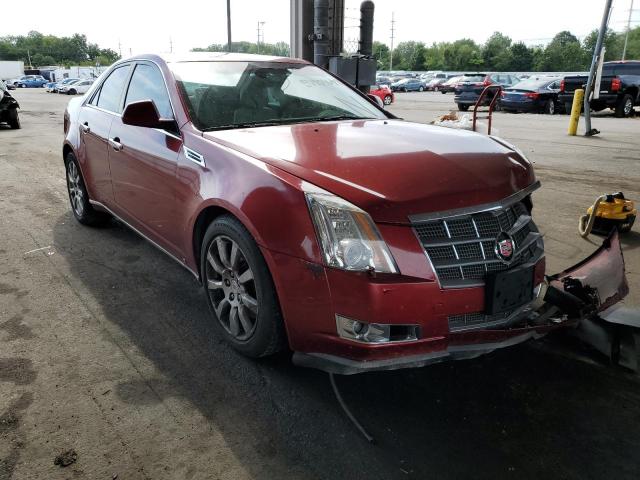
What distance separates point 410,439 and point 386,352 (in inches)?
15.4

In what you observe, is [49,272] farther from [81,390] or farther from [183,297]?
[81,390]

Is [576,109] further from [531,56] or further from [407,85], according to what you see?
[531,56]

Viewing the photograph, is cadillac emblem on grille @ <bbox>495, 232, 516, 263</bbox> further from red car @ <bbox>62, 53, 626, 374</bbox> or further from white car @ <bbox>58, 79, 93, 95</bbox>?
white car @ <bbox>58, 79, 93, 95</bbox>

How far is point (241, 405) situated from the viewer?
2.56 meters

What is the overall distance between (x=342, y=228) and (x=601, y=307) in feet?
4.95

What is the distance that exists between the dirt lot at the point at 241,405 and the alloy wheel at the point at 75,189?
1.48 m

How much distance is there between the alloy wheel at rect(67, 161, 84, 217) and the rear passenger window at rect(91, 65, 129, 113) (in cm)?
79

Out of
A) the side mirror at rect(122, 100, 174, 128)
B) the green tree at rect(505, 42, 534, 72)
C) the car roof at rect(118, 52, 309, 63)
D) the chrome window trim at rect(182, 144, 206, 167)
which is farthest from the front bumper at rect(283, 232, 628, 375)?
the green tree at rect(505, 42, 534, 72)

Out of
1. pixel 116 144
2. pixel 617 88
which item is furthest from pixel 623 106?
pixel 116 144

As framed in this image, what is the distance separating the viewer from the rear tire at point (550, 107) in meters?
20.9

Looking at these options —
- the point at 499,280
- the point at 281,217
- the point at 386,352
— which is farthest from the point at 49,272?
the point at 499,280

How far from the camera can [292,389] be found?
2.69m

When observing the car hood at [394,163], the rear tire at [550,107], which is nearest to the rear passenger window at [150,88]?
the car hood at [394,163]

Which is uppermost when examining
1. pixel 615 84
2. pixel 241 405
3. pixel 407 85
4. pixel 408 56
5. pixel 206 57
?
pixel 408 56
